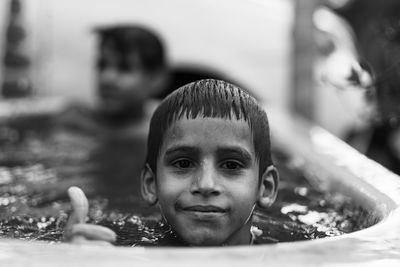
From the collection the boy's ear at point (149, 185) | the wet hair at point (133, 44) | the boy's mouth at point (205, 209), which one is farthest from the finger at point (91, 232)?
the wet hair at point (133, 44)

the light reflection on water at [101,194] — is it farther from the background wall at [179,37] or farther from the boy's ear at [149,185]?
the background wall at [179,37]

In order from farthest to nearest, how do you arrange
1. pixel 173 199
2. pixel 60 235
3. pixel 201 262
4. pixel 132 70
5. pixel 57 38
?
pixel 57 38 < pixel 132 70 < pixel 60 235 < pixel 173 199 < pixel 201 262

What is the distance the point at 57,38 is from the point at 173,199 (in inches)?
195

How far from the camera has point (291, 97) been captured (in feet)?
20.6

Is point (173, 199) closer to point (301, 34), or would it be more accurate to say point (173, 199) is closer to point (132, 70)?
point (132, 70)

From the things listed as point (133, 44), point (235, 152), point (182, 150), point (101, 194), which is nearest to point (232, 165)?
point (235, 152)

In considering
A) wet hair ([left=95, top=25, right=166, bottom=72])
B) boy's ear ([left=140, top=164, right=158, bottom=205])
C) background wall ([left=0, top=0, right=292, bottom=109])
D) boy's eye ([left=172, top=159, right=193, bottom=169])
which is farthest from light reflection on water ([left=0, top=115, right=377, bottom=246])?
background wall ([left=0, top=0, right=292, bottom=109])

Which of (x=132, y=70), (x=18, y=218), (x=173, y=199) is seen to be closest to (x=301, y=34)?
(x=132, y=70)

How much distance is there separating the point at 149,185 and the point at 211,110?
0.37 m

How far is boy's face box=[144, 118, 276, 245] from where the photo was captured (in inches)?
89.4

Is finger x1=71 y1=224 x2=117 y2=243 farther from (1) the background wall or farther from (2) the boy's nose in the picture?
(1) the background wall

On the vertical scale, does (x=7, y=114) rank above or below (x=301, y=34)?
below

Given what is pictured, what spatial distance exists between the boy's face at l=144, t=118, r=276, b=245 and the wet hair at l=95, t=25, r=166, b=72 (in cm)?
304

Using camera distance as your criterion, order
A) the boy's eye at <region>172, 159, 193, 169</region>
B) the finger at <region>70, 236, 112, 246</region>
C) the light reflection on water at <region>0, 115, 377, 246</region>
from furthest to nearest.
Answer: the light reflection on water at <region>0, 115, 377, 246</region> → the boy's eye at <region>172, 159, 193, 169</region> → the finger at <region>70, 236, 112, 246</region>
